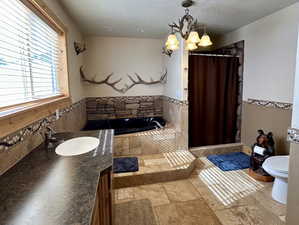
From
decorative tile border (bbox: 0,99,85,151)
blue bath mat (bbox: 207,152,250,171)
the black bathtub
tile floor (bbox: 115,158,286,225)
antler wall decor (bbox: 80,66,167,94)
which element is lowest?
tile floor (bbox: 115,158,286,225)

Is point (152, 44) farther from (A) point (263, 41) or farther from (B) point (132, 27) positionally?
(A) point (263, 41)

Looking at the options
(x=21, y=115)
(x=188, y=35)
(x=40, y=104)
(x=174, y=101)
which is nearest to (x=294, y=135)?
(x=188, y=35)

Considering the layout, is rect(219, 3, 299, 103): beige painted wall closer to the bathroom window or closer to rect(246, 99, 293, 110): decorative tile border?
rect(246, 99, 293, 110): decorative tile border

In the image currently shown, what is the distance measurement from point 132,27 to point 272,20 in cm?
221

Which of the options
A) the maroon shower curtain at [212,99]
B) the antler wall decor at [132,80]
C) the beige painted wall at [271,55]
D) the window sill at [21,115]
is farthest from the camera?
the antler wall decor at [132,80]

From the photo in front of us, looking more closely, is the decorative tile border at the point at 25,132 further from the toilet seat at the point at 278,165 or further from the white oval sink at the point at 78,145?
the toilet seat at the point at 278,165

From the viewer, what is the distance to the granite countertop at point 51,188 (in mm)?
753

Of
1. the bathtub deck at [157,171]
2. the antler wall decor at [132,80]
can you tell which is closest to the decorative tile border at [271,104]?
the bathtub deck at [157,171]

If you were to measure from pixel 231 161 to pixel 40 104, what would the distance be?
2905mm

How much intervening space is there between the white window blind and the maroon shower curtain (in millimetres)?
2256

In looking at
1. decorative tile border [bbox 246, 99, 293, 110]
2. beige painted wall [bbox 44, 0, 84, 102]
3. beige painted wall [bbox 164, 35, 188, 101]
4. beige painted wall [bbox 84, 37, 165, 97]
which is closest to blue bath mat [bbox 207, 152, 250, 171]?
decorative tile border [bbox 246, 99, 293, 110]

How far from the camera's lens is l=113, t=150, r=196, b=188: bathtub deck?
8.18 ft

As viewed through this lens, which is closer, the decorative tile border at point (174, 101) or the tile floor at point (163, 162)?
the tile floor at point (163, 162)

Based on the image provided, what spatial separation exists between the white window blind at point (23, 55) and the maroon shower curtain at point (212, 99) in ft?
7.40
